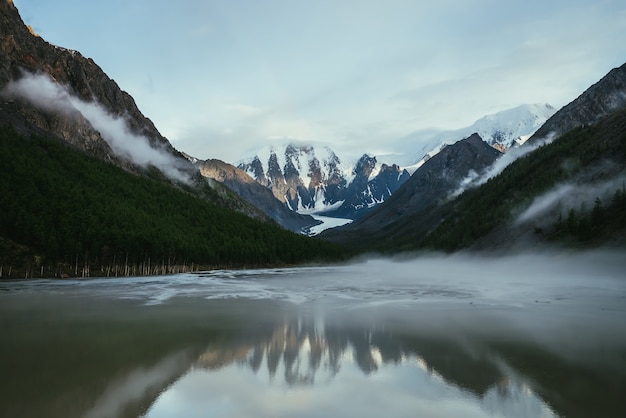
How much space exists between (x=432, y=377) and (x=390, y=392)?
259cm

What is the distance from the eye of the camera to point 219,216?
17812cm

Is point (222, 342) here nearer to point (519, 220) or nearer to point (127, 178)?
point (519, 220)

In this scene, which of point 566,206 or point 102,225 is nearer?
point 102,225

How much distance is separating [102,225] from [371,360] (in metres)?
108

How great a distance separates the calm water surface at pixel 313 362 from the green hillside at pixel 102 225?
216 ft

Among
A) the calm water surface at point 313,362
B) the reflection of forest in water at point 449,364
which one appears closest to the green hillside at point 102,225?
the calm water surface at point 313,362

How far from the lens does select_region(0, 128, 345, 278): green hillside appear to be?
10006 cm

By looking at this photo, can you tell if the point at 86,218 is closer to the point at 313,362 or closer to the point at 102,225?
the point at 102,225

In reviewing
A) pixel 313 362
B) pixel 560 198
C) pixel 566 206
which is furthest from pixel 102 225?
pixel 560 198

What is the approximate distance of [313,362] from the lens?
22047 millimetres

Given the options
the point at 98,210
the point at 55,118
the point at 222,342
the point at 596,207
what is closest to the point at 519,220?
the point at 596,207

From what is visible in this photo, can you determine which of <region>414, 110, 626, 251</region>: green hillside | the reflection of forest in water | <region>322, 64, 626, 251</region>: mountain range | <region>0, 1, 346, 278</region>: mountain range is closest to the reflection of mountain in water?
Answer: the reflection of forest in water

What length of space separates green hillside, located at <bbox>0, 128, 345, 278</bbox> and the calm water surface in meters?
65.7

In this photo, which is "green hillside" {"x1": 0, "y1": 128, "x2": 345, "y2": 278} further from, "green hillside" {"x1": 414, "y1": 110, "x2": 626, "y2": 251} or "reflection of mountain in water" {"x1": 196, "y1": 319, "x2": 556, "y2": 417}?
"reflection of mountain in water" {"x1": 196, "y1": 319, "x2": 556, "y2": 417}
